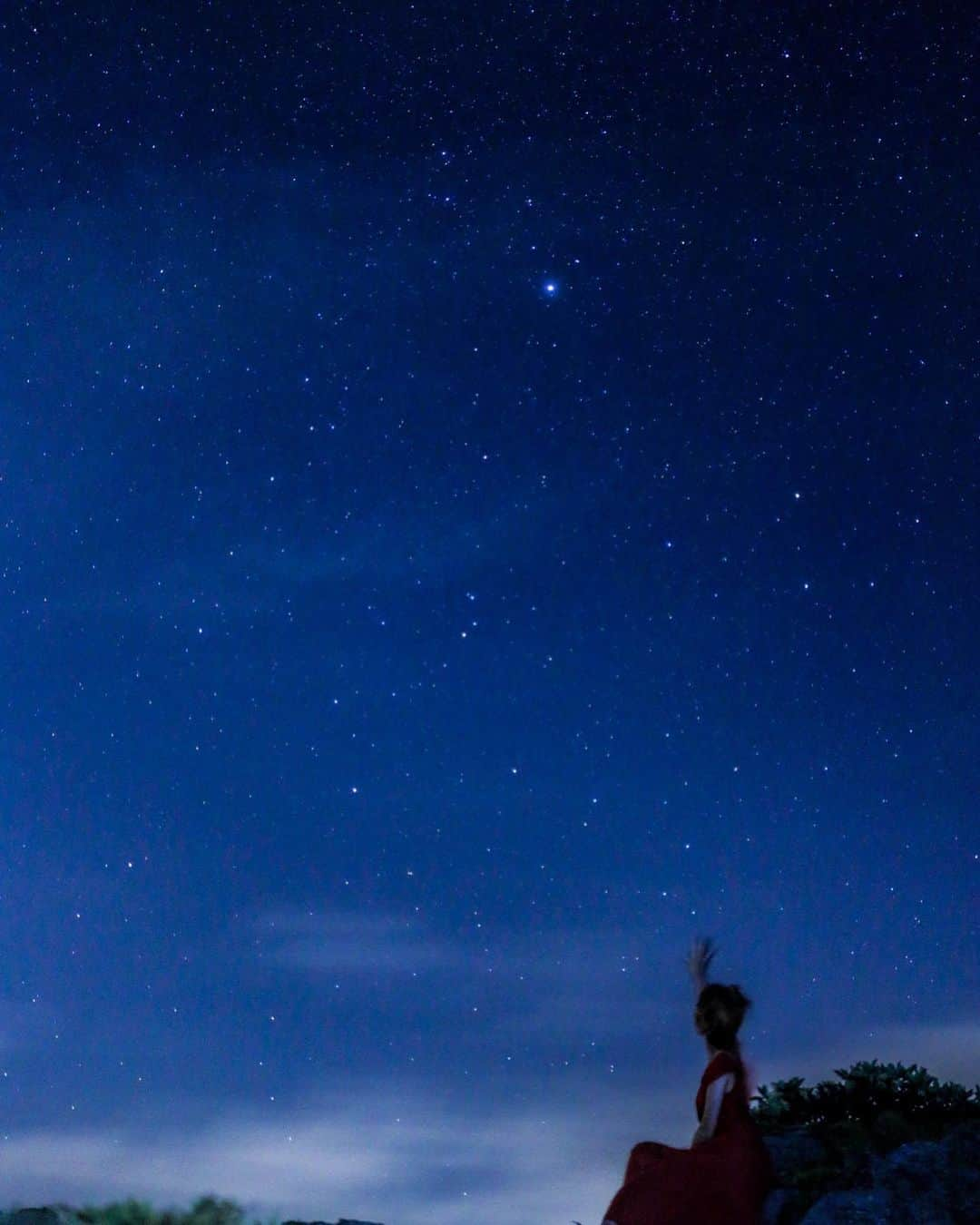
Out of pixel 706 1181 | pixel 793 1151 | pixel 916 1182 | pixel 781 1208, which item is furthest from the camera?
pixel 793 1151

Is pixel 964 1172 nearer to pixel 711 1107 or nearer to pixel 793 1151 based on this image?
pixel 793 1151

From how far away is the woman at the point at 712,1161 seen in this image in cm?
912

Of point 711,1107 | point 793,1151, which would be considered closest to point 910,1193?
point 793,1151

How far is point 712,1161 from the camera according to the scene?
9281 millimetres

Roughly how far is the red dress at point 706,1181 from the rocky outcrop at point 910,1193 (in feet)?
1.82

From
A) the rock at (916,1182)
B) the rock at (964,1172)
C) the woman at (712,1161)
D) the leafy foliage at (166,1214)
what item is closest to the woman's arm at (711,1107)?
the woman at (712,1161)

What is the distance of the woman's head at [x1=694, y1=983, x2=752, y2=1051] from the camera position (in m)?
9.87

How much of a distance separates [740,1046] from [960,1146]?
2.00 m

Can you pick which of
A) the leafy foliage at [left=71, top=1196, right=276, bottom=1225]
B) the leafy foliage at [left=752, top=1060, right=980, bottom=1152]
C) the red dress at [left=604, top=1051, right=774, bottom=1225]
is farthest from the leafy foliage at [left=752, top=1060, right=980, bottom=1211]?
the leafy foliage at [left=71, top=1196, right=276, bottom=1225]

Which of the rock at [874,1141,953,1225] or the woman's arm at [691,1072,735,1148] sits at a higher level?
the woman's arm at [691,1072,735,1148]

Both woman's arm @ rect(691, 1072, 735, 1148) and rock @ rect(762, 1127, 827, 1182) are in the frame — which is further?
rock @ rect(762, 1127, 827, 1182)

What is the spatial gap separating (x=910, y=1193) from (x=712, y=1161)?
71.8 inches

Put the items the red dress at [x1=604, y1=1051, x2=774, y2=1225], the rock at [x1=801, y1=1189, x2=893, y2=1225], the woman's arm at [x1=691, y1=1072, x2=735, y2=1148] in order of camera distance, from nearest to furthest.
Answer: the red dress at [x1=604, y1=1051, x2=774, y2=1225]
the woman's arm at [x1=691, y1=1072, x2=735, y2=1148]
the rock at [x1=801, y1=1189, x2=893, y2=1225]

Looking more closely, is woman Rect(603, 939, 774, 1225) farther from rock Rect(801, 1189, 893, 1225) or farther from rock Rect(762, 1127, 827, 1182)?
rock Rect(762, 1127, 827, 1182)
